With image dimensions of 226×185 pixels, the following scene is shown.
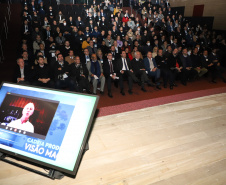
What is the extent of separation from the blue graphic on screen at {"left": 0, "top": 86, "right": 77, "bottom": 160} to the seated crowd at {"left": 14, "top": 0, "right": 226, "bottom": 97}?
263cm

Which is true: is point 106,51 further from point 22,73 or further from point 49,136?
point 49,136

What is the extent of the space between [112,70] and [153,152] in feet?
10.1

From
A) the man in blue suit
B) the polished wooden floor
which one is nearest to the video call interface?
the polished wooden floor

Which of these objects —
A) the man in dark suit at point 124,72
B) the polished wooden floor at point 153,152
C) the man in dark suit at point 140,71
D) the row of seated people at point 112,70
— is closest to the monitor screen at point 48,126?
the polished wooden floor at point 153,152

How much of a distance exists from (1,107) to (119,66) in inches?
137

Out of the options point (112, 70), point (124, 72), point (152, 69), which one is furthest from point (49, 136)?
point (152, 69)

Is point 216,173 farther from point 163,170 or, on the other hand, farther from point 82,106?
point 82,106

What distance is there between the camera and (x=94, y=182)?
1.33 meters

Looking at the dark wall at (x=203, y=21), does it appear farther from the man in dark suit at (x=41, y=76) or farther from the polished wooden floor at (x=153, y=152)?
the man in dark suit at (x=41, y=76)

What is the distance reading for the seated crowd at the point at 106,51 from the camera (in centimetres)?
395

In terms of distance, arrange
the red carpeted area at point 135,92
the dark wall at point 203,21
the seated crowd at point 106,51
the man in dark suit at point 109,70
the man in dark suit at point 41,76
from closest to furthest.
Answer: the red carpeted area at point 135,92 → the man in dark suit at point 41,76 → the seated crowd at point 106,51 → the man in dark suit at point 109,70 → the dark wall at point 203,21

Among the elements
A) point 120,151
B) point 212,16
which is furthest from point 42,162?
point 212,16

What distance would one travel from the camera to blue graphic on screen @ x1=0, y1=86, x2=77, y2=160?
108 centimetres

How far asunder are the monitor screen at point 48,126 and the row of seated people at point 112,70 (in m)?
2.55
